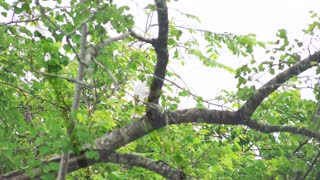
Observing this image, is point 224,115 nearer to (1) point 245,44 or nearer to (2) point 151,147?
(1) point 245,44

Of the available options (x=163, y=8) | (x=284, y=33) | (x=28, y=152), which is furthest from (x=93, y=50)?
(x=284, y=33)

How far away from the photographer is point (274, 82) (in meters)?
5.16

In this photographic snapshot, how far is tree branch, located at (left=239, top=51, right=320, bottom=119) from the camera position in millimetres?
5035

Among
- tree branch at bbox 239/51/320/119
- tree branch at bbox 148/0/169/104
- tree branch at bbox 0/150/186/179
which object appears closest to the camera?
tree branch at bbox 148/0/169/104

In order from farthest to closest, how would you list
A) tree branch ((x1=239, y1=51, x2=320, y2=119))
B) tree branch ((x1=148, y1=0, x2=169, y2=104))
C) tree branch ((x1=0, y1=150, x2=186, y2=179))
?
tree branch ((x1=0, y1=150, x2=186, y2=179)) < tree branch ((x1=239, y1=51, x2=320, y2=119)) < tree branch ((x1=148, y1=0, x2=169, y2=104))

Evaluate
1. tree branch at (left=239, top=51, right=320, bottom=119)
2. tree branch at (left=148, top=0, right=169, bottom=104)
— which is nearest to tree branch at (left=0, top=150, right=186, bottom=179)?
tree branch at (left=148, top=0, right=169, bottom=104)

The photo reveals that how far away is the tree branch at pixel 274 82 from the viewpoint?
5.04 m

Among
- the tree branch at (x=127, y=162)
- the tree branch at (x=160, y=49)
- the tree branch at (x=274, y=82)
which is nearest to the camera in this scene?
the tree branch at (x=160, y=49)

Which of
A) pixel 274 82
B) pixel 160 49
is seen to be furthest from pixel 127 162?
pixel 274 82

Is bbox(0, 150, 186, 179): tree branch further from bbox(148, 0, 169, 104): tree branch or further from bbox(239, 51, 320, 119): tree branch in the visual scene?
bbox(239, 51, 320, 119): tree branch

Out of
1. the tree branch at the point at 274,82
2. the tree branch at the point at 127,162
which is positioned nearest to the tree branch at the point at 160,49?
the tree branch at the point at 127,162

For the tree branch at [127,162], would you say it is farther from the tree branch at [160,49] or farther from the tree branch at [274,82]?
the tree branch at [274,82]

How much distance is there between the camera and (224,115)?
5352 mm

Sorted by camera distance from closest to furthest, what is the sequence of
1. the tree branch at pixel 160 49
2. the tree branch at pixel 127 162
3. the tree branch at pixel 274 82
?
the tree branch at pixel 160 49 < the tree branch at pixel 274 82 < the tree branch at pixel 127 162
